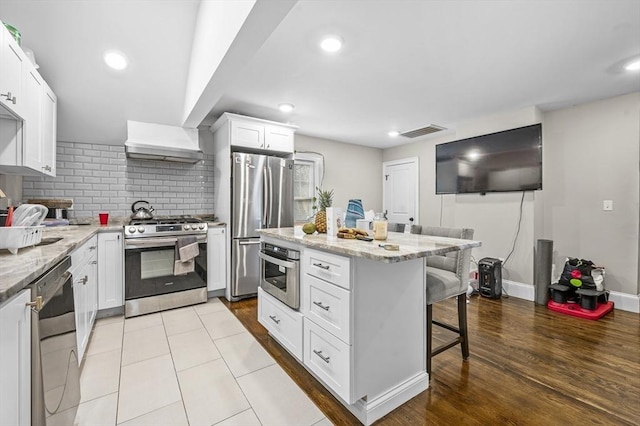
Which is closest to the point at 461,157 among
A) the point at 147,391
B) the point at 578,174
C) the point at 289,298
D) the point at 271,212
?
the point at 578,174

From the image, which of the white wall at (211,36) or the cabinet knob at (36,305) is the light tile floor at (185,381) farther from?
the white wall at (211,36)

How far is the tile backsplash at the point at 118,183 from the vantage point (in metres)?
3.24

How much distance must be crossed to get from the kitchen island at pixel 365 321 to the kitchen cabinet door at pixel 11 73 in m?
1.99

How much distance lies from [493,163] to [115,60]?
448 cm

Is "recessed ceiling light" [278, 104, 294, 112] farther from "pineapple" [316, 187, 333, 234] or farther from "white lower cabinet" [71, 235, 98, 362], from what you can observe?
"white lower cabinet" [71, 235, 98, 362]

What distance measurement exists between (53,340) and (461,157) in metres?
4.55

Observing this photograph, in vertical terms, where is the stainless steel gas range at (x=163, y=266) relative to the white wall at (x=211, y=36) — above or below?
below

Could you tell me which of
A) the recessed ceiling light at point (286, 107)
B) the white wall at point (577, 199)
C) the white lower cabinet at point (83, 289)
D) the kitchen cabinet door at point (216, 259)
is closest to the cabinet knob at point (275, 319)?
the white lower cabinet at point (83, 289)

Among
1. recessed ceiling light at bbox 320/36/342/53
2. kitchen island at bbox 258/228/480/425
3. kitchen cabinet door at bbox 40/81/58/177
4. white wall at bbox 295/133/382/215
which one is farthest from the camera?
white wall at bbox 295/133/382/215

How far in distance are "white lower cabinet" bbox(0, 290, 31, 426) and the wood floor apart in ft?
4.30

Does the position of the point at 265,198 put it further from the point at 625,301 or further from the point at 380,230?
the point at 625,301

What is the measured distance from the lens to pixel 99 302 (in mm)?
2828

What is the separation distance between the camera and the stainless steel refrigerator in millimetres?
3461

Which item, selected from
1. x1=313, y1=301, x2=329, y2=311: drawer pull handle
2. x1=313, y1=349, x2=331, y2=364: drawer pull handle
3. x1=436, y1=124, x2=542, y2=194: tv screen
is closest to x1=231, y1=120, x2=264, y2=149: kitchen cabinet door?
x1=313, y1=301, x2=329, y2=311: drawer pull handle
